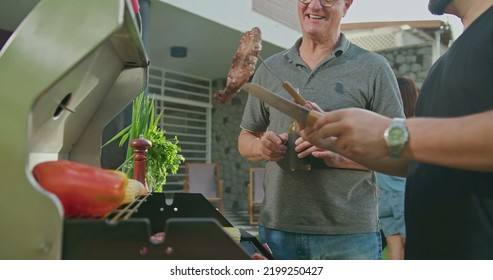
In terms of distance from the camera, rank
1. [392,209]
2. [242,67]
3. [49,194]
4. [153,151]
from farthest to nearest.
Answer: [153,151] < [392,209] < [242,67] < [49,194]

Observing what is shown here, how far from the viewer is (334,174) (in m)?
1.03

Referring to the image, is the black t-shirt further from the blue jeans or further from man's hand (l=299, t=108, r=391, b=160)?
the blue jeans

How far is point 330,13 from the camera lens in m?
1.07

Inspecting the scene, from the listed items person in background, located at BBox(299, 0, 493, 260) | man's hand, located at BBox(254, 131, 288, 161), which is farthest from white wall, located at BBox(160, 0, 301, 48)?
person in background, located at BBox(299, 0, 493, 260)

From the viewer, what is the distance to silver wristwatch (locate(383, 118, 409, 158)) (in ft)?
1.82

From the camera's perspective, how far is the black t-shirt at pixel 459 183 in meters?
0.59

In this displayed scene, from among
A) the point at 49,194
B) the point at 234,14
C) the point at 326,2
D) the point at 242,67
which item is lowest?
the point at 49,194

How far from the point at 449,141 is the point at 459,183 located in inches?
4.9

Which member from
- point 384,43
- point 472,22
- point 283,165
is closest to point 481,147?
point 472,22

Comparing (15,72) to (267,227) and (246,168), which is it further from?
(246,168)

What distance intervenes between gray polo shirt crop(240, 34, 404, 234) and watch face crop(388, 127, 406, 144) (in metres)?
0.43

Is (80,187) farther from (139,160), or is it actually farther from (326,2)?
(326,2)

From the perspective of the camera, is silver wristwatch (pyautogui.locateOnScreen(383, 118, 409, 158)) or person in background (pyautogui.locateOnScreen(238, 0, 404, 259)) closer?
silver wristwatch (pyautogui.locateOnScreen(383, 118, 409, 158))

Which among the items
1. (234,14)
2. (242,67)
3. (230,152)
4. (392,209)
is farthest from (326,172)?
(230,152)
